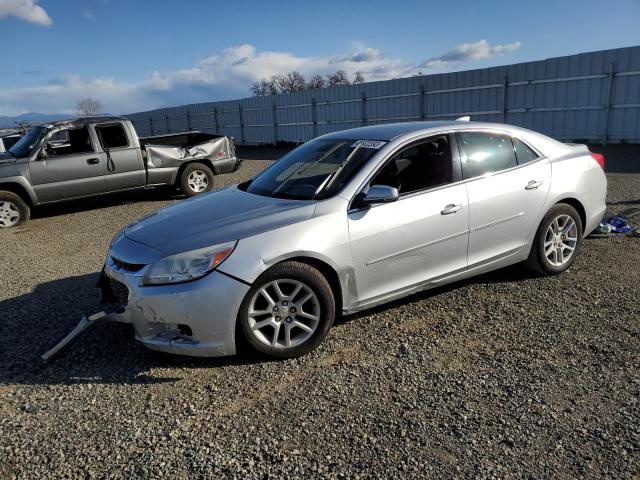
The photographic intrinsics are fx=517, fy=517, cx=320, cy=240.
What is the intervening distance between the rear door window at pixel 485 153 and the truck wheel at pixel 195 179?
25.1ft

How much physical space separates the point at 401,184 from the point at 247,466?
2.50 meters

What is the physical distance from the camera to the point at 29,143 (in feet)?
31.2

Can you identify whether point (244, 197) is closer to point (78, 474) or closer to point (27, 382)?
point (27, 382)

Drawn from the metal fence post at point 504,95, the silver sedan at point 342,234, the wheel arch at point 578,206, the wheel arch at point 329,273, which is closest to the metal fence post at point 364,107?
the metal fence post at point 504,95

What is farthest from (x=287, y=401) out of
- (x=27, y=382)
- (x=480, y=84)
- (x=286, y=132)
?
(x=286, y=132)

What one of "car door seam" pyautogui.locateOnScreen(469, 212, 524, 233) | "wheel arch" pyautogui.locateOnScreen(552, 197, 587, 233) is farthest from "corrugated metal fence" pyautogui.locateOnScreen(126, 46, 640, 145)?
"car door seam" pyautogui.locateOnScreen(469, 212, 524, 233)

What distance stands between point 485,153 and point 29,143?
27.7ft

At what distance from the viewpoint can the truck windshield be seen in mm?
9336

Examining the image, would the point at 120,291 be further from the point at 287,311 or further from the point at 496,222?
the point at 496,222

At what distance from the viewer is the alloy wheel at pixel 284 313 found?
3.59 m

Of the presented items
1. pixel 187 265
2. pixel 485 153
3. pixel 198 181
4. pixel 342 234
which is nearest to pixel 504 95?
pixel 198 181

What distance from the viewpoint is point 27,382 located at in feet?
11.8

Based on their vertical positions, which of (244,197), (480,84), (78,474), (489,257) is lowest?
(78,474)

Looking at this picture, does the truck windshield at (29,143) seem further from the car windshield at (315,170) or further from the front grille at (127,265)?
the front grille at (127,265)
